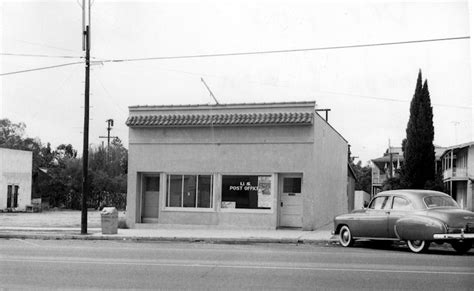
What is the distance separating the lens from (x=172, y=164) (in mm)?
23797

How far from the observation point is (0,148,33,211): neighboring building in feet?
150

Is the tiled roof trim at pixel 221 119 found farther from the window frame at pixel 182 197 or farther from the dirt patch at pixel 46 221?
the dirt patch at pixel 46 221

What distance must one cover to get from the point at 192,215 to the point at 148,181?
274 centimetres

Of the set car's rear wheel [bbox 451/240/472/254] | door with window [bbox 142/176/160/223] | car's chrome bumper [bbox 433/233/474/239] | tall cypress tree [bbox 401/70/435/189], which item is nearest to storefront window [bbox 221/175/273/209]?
door with window [bbox 142/176/160/223]

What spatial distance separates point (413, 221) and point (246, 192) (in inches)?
367

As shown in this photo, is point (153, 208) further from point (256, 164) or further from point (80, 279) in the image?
point (80, 279)

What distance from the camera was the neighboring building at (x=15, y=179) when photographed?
45.8 meters

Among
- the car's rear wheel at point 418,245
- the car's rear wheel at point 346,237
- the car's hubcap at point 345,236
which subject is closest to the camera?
the car's rear wheel at point 418,245

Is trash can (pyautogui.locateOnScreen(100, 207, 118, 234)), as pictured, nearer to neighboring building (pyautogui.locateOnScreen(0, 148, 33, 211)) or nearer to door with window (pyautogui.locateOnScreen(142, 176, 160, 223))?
door with window (pyautogui.locateOnScreen(142, 176, 160, 223))

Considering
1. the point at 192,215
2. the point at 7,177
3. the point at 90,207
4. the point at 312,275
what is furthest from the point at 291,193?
the point at 90,207

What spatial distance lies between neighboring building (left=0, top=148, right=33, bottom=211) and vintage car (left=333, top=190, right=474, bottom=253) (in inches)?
1413

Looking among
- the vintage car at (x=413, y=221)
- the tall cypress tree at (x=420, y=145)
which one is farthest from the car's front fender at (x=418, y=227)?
the tall cypress tree at (x=420, y=145)

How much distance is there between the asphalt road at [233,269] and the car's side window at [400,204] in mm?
1175

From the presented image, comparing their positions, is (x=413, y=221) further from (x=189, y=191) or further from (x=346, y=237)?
(x=189, y=191)
